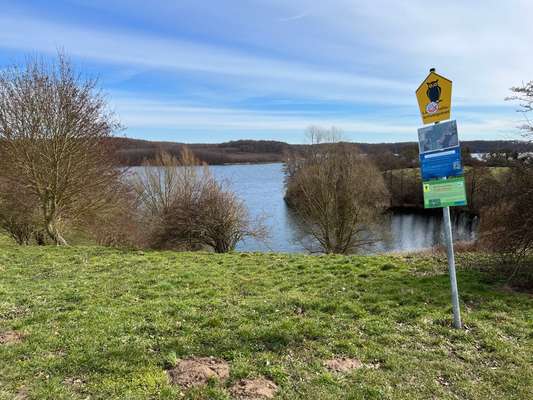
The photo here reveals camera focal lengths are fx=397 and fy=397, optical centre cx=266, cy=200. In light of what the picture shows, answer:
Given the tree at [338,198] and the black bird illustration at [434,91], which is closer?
the black bird illustration at [434,91]

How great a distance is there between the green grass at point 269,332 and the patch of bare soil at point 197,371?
12cm

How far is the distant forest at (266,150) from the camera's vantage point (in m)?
12.4

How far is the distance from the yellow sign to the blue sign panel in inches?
18.1

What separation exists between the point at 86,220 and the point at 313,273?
14589mm

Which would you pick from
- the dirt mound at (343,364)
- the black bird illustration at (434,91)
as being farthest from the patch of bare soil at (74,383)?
the black bird illustration at (434,91)

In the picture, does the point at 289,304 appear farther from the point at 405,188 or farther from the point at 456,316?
the point at 405,188

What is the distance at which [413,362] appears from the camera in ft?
15.6

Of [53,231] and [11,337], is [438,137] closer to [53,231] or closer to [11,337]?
[11,337]

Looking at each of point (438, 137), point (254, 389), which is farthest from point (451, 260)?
point (254, 389)

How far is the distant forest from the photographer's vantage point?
12.4 metres

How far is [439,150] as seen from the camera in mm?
5426

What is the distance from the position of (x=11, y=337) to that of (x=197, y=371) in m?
2.68

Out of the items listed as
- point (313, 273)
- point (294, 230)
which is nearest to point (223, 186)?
point (294, 230)

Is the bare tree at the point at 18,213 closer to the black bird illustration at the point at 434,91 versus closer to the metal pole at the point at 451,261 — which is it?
the black bird illustration at the point at 434,91
